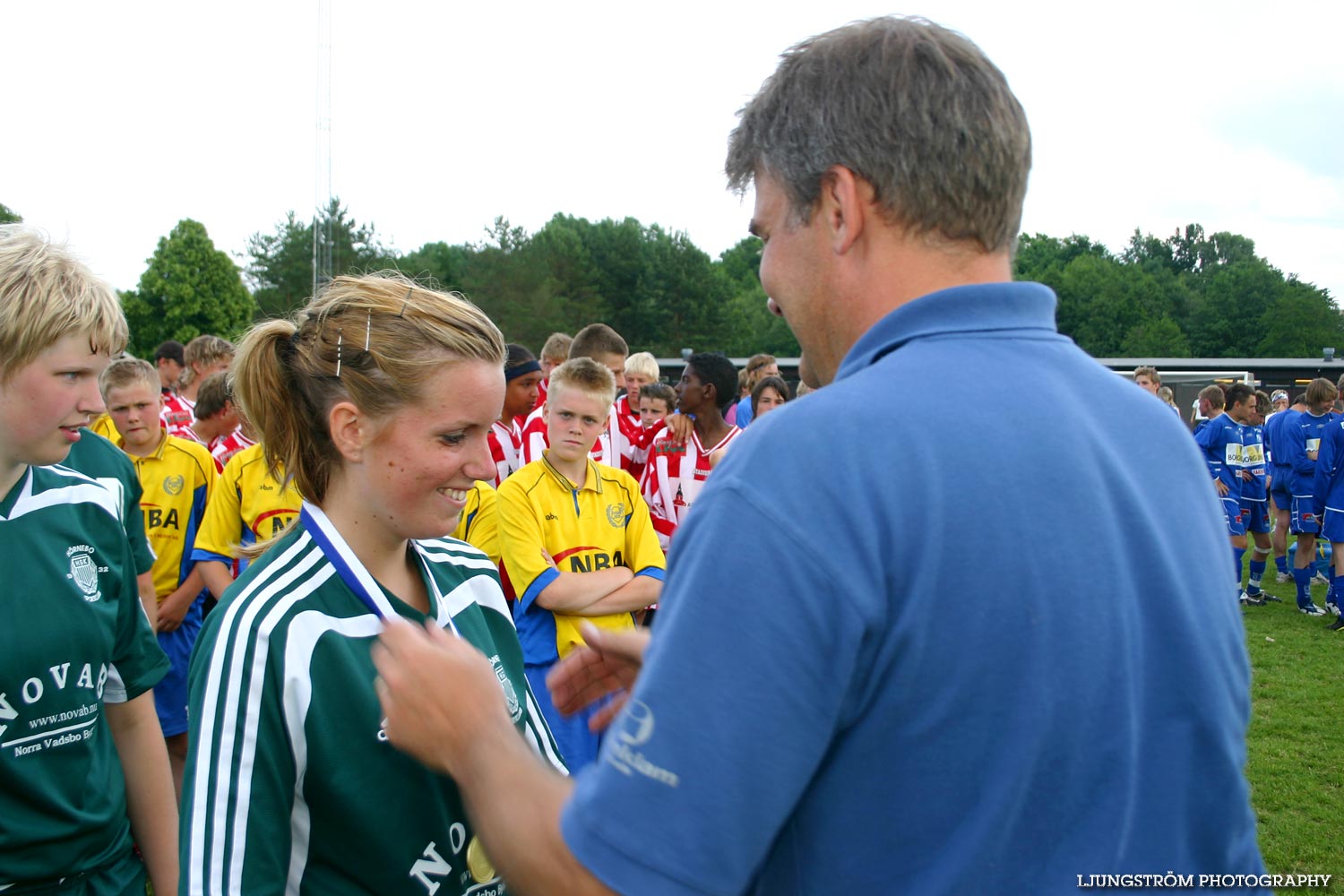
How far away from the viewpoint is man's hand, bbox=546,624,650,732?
167 cm

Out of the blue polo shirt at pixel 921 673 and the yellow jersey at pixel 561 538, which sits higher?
the blue polo shirt at pixel 921 673

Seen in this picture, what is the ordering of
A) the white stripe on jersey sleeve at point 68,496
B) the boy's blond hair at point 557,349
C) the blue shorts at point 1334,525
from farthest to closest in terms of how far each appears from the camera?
the blue shorts at point 1334,525 < the boy's blond hair at point 557,349 < the white stripe on jersey sleeve at point 68,496

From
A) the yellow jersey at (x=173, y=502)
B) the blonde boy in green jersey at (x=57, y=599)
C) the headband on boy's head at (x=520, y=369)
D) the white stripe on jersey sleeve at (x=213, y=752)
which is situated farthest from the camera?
the headband on boy's head at (x=520, y=369)

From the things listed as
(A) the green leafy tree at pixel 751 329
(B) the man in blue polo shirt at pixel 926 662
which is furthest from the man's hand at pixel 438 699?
(A) the green leafy tree at pixel 751 329

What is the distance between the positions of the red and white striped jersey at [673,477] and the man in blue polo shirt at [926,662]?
5.28 metres

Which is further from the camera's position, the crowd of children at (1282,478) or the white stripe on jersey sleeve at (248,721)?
the crowd of children at (1282,478)

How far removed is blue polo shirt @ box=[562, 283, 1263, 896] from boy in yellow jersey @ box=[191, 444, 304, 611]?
14.7 ft

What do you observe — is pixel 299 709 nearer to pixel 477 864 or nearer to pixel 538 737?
pixel 477 864

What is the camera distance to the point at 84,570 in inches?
94.5

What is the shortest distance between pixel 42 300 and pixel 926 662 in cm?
219

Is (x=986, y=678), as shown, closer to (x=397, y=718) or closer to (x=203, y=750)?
(x=397, y=718)

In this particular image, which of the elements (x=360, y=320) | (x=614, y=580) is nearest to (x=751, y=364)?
(x=614, y=580)

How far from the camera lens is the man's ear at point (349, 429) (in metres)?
2.10

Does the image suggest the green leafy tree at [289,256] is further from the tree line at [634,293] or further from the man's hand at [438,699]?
the man's hand at [438,699]
